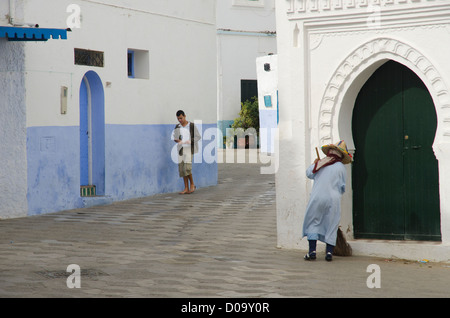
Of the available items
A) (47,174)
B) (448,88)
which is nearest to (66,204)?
(47,174)

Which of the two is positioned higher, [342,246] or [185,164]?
[185,164]

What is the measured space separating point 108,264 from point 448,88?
4193 mm

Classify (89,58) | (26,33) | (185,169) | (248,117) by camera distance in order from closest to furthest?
(26,33), (89,58), (185,169), (248,117)

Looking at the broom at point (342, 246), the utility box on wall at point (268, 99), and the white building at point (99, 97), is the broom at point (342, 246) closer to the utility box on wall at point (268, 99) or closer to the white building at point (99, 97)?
the white building at point (99, 97)

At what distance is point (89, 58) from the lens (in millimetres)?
14188

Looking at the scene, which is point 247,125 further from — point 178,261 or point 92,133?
point 178,261

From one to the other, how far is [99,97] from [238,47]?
14.2 meters

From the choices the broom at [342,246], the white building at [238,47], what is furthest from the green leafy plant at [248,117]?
the broom at [342,246]

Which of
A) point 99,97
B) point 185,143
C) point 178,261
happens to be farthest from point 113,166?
point 178,261

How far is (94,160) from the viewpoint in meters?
14.6

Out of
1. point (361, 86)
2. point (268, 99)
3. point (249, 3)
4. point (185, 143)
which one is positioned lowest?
point (185, 143)

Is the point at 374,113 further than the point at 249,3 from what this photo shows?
No

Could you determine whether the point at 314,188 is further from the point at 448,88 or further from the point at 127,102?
the point at 127,102

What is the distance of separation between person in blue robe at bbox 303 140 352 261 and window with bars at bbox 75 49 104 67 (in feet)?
20.1
